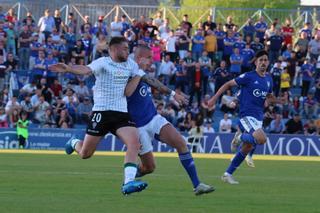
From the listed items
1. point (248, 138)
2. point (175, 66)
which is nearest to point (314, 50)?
point (175, 66)

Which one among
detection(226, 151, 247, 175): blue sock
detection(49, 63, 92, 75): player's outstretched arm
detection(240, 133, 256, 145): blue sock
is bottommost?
detection(226, 151, 247, 175): blue sock

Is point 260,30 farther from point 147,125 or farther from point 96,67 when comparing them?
point 96,67

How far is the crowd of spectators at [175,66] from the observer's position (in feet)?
118

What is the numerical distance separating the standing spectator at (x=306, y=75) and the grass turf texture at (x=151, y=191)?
16218 mm

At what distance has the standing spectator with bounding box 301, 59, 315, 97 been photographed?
124 ft

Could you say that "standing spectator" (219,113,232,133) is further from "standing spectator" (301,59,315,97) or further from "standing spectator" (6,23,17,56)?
"standing spectator" (6,23,17,56)

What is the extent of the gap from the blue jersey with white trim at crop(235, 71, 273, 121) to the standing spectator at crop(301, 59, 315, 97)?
1929 cm

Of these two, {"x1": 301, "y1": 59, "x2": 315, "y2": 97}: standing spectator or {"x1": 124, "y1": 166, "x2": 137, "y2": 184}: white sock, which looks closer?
{"x1": 124, "y1": 166, "x2": 137, "y2": 184}: white sock

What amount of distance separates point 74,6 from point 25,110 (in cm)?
1298

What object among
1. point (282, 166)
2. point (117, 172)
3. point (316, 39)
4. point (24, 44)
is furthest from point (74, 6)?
point (117, 172)

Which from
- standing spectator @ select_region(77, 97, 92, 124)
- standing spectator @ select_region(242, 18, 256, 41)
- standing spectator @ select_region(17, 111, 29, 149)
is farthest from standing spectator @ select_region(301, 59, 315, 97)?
standing spectator @ select_region(17, 111, 29, 149)

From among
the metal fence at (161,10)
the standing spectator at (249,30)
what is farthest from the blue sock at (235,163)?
the metal fence at (161,10)

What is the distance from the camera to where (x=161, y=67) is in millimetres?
37062

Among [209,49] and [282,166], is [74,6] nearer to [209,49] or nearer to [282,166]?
[209,49]
